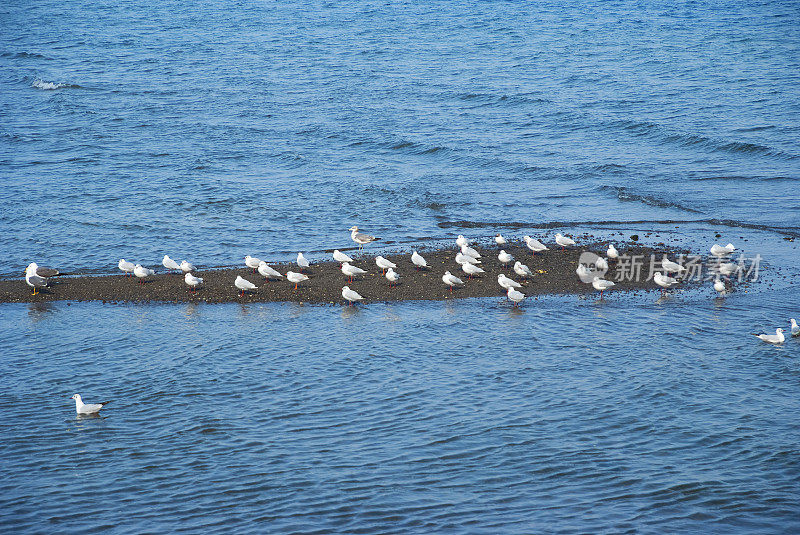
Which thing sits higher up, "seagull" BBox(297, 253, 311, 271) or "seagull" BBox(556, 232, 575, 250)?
"seagull" BBox(556, 232, 575, 250)

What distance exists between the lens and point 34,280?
1903 cm

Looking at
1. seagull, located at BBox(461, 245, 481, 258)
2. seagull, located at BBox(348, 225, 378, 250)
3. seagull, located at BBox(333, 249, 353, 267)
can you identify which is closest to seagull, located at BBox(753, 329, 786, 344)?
seagull, located at BBox(461, 245, 481, 258)

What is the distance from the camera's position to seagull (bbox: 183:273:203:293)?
61.3ft

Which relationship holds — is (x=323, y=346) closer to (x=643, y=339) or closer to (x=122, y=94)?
(x=643, y=339)

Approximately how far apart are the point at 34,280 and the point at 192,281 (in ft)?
12.7

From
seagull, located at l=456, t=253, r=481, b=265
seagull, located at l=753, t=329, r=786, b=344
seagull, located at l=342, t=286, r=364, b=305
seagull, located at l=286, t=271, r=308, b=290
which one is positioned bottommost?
seagull, located at l=753, t=329, r=786, b=344

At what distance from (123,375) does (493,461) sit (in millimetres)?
7005

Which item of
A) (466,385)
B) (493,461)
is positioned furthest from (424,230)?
(493,461)

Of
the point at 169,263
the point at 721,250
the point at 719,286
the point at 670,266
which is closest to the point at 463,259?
the point at 670,266

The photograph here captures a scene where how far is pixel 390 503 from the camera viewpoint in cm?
1036

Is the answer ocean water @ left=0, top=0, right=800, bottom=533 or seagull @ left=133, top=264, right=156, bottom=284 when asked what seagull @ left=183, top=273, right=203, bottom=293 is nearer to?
ocean water @ left=0, top=0, right=800, bottom=533

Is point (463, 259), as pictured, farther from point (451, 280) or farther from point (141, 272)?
point (141, 272)

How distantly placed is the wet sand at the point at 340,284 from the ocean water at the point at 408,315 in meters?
0.64

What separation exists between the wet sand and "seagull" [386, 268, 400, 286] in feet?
0.55
